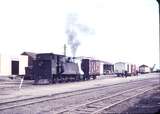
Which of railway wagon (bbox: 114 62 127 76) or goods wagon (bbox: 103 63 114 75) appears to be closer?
railway wagon (bbox: 114 62 127 76)

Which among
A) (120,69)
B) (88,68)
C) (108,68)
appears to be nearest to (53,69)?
(88,68)

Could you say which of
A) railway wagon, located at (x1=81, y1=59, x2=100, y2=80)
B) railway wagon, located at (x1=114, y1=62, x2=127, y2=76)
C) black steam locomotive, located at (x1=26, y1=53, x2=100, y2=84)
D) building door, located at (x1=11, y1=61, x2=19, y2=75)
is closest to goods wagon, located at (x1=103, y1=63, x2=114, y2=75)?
railway wagon, located at (x1=114, y1=62, x2=127, y2=76)

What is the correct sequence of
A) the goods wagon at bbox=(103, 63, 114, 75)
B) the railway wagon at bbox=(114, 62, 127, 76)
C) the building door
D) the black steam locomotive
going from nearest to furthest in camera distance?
the black steam locomotive → the building door → the railway wagon at bbox=(114, 62, 127, 76) → the goods wagon at bbox=(103, 63, 114, 75)

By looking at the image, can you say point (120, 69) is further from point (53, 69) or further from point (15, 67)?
point (53, 69)

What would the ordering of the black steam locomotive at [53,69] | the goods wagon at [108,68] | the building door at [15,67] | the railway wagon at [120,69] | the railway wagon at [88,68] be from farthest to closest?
the goods wagon at [108,68], the railway wagon at [120,69], the building door at [15,67], the railway wagon at [88,68], the black steam locomotive at [53,69]

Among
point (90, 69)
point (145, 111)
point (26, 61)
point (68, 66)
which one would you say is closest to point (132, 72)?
point (26, 61)

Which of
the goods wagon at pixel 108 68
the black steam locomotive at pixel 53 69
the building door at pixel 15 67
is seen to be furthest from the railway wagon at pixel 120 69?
the black steam locomotive at pixel 53 69

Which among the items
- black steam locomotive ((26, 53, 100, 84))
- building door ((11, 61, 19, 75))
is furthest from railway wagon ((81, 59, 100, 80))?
building door ((11, 61, 19, 75))

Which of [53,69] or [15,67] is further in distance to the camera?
[15,67]

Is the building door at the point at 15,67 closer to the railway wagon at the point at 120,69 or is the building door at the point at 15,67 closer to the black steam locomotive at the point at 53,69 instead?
the black steam locomotive at the point at 53,69

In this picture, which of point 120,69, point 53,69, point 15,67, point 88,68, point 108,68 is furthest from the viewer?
point 108,68

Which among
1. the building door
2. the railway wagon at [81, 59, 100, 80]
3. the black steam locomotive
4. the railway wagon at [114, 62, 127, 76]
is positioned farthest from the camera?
the railway wagon at [114, 62, 127, 76]

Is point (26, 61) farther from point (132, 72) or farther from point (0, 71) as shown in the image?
point (132, 72)

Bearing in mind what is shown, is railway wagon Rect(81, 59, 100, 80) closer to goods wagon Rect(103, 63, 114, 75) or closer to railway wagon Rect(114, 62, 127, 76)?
railway wagon Rect(114, 62, 127, 76)
